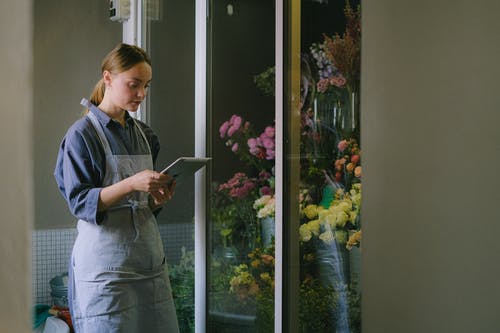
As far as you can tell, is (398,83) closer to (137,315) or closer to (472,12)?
(472,12)

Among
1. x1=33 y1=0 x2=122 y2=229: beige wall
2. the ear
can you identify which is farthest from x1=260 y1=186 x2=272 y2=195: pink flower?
x1=33 y1=0 x2=122 y2=229: beige wall

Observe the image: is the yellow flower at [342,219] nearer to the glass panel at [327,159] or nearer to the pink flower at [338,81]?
the glass panel at [327,159]

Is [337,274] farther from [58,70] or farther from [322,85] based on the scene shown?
[58,70]

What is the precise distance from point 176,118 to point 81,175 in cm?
63

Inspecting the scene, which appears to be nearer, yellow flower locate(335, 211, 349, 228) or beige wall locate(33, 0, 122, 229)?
yellow flower locate(335, 211, 349, 228)

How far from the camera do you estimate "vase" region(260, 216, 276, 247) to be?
86.0 inches

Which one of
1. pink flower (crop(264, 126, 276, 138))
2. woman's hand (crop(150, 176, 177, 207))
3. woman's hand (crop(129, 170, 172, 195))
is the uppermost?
pink flower (crop(264, 126, 276, 138))

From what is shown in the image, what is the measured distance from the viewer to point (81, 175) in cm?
202

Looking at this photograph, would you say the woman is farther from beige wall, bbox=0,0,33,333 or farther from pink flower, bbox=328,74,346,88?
beige wall, bbox=0,0,33,333

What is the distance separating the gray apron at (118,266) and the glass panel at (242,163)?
0.92ft

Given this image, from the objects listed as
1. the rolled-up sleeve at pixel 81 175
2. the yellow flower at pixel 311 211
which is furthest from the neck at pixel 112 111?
the yellow flower at pixel 311 211

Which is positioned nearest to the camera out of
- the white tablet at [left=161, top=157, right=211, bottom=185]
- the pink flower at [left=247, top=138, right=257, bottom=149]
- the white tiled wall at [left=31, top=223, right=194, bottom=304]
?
the white tablet at [left=161, top=157, right=211, bottom=185]

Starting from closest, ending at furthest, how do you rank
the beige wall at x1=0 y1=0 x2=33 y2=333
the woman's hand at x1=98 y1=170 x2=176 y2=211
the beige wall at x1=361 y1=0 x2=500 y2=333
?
the beige wall at x1=0 y1=0 x2=33 y2=333 < the beige wall at x1=361 y1=0 x2=500 y2=333 < the woman's hand at x1=98 y1=170 x2=176 y2=211

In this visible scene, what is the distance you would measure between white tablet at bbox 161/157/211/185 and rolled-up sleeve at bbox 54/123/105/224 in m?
0.24
